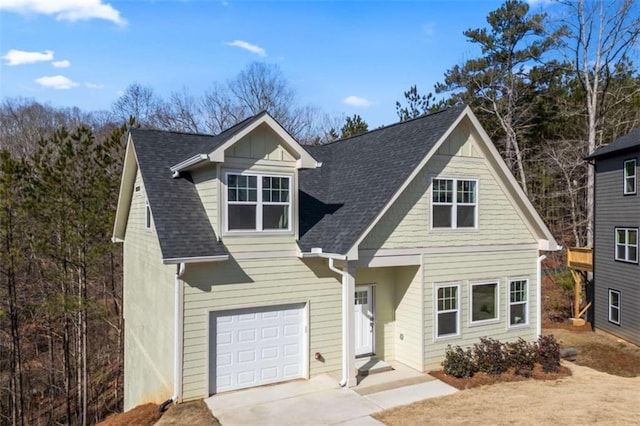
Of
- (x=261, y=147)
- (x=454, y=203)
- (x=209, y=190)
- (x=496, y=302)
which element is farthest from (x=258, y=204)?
(x=496, y=302)

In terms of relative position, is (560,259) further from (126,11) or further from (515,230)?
(126,11)

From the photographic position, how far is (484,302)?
12.2m

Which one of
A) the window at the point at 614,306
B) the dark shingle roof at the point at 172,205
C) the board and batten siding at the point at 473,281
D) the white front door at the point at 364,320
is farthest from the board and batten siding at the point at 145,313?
the window at the point at 614,306

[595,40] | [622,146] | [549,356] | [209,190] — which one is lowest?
[549,356]

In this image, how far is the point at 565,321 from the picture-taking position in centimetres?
2142

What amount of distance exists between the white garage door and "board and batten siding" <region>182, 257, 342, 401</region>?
22 centimetres

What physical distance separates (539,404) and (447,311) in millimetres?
3021

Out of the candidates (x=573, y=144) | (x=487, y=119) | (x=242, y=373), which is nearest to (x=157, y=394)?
(x=242, y=373)

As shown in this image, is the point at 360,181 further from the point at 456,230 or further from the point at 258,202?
the point at 258,202

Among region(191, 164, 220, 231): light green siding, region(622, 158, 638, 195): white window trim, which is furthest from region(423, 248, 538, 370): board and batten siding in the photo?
region(622, 158, 638, 195): white window trim

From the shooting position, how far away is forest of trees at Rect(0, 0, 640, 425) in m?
17.9

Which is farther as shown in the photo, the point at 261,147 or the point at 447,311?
the point at 447,311

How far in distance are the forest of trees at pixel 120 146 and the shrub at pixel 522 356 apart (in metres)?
15.6

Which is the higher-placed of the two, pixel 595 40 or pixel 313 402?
pixel 595 40
